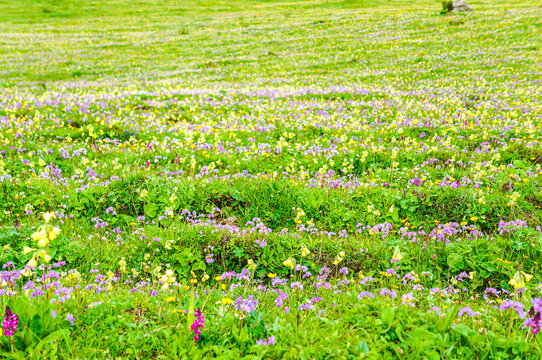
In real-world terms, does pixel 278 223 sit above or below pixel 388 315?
below

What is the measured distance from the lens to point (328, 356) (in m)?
2.93

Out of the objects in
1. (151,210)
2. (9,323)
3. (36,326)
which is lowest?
(151,210)

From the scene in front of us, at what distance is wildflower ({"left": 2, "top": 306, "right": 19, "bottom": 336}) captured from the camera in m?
2.79

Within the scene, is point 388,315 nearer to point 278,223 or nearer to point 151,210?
point 278,223

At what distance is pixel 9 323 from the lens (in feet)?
9.25

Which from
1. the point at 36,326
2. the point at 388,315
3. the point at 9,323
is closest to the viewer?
the point at 9,323

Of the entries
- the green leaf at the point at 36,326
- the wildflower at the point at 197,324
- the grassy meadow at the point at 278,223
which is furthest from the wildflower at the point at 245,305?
the green leaf at the point at 36,326

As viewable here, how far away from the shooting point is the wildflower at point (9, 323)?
2789 millimetres

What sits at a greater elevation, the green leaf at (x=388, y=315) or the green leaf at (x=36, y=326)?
the green leaf at (x=36, y=326)

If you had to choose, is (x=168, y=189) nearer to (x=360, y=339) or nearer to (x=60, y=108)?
(x=360, y=339)

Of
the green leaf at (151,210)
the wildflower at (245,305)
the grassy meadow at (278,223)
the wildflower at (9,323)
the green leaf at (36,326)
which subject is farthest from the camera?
the green leaf at (151,210)

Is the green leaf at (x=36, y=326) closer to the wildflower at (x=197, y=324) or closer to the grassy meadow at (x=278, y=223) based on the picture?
the grassy meadow at (x=278, y=223)

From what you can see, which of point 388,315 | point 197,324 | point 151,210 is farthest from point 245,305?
point 151,210

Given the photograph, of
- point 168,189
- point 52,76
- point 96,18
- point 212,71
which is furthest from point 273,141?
point 96,18
